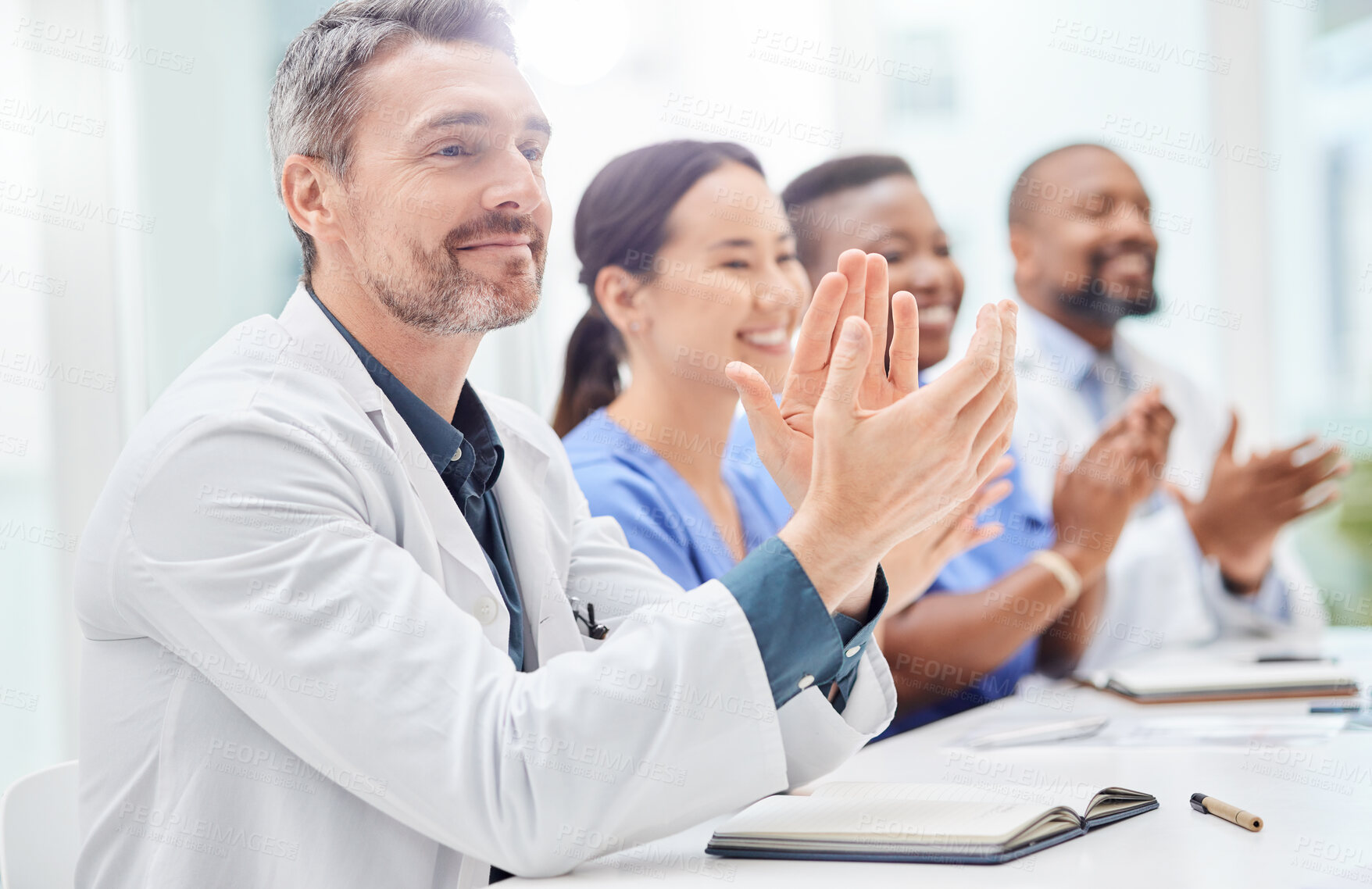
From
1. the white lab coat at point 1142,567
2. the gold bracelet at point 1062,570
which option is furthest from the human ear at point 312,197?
the white lab coat at point 1142,567

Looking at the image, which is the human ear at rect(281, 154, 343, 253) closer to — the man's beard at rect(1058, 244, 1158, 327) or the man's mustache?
the man's mustache

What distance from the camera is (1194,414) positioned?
309cm

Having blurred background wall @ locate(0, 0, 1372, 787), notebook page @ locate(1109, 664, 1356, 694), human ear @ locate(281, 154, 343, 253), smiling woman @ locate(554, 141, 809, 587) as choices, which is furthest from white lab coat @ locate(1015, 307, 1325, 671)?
human ear @ locate(281, 154, 343, 253)

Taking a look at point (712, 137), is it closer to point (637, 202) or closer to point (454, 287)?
point (637, 202)

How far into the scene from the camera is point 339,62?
1211 mm

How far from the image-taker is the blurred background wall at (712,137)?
165 cm

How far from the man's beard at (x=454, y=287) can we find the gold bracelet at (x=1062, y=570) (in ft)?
4.16

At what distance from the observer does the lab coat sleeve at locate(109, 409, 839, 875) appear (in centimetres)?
81

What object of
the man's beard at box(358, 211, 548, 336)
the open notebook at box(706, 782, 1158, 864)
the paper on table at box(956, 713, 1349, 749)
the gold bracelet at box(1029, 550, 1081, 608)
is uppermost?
the man's beard at box(358, 211, 548, 336)

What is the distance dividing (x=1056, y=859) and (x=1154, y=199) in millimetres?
2862

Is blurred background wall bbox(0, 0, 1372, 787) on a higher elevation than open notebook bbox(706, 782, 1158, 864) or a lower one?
higher

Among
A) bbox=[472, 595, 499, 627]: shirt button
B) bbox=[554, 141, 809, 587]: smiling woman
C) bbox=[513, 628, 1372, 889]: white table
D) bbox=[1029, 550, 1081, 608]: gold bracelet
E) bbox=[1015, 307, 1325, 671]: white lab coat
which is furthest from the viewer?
bbox=[1015, 307, 1325, 671]: white lab coat

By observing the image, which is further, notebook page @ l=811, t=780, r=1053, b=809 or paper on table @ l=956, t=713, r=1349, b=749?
paper on table @ l=956, t=713, r=1349, b=749

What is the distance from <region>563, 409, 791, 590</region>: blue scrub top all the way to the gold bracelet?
0.65 meters
